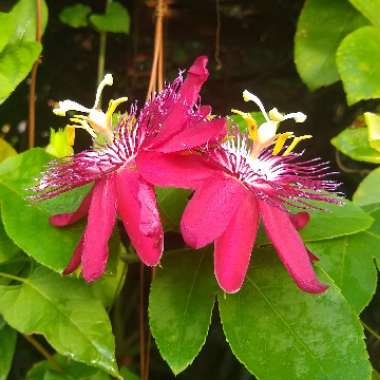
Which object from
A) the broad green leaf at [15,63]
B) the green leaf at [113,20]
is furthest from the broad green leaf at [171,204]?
the green leaf at [113,20]

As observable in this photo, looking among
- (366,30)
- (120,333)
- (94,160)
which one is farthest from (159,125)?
(120,333)

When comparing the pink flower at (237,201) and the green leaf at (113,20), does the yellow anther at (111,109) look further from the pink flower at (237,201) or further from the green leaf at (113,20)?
the green leaf at (113,20)

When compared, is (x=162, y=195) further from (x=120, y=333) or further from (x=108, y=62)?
(x=108, y=62)

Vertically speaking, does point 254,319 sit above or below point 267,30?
below

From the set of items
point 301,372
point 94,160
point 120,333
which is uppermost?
point 94,160

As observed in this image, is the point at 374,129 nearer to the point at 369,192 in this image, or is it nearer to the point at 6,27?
the point at 369,192

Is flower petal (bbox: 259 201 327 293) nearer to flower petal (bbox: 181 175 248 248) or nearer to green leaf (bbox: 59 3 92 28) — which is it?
flower petal (bbox: 181 175 248 248)
